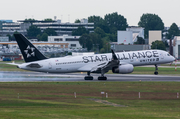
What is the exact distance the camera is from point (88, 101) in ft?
135

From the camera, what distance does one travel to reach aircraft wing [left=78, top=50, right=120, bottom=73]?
199 feet

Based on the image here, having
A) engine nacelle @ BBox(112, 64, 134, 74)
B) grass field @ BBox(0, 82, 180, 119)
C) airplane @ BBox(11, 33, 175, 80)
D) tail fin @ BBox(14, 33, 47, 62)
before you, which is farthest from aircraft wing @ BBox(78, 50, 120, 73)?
tail fin @ BBox(14, 33, 47, 62)

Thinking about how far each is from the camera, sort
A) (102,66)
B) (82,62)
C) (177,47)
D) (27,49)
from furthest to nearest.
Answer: (177,47)
(82,62)
(102,66)
(27,49)

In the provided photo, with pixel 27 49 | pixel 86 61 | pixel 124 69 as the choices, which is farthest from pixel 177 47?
pixel 27 49

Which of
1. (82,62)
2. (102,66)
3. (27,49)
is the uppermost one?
(27,49)

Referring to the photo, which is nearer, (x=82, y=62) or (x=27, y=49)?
(x=27, y=49)

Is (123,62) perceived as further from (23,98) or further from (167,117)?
(167,117)

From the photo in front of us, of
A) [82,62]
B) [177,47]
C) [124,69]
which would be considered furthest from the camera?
[177,47]

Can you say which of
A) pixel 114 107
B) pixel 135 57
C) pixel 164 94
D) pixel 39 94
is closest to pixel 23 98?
pixel 39 94

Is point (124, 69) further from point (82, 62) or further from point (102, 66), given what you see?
point (82, 62)

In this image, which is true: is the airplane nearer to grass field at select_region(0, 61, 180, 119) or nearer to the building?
grass field at select_region(0, 61, 180, 119)

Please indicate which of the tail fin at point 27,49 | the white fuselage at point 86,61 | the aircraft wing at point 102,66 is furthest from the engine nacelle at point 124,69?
the tail fin at point 27,49

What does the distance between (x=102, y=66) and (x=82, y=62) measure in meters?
3.67

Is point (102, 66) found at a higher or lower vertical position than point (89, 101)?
higher
